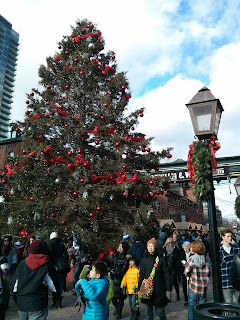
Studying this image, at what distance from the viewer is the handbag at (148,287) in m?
4.79

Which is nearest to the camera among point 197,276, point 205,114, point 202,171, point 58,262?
point 205,114

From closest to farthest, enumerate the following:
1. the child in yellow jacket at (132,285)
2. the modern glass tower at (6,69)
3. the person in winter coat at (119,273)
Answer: the child in yellow jacket at (132,285) → the person in winter coat at (119,273) → the modern glass tower at (6,69)

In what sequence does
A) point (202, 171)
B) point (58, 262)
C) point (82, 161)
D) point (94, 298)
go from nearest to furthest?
point (94, 298), point (202, 171), point (58, 262), point (82, 161)

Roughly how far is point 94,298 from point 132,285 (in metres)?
2.41

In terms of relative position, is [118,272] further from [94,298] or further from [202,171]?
[202,171]

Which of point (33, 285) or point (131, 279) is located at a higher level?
point (33, 285)

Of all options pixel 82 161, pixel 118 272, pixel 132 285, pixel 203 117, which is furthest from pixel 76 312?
pixel 203 117

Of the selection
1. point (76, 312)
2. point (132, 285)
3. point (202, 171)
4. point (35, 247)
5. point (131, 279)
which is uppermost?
point (202, 171)

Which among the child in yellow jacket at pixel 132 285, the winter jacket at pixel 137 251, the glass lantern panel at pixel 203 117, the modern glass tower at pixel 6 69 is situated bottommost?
the child in yellow jacket at pixel 132 285

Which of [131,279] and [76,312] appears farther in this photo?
[76,312]

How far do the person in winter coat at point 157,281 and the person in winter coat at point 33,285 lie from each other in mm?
1889

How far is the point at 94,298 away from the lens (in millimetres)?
3615

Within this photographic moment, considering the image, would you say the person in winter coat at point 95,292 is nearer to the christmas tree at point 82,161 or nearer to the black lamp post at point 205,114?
the black lamp post at point 205,114

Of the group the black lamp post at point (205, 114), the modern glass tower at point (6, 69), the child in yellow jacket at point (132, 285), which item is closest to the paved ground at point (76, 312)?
the child in yellow jacket at point (132, 285)
